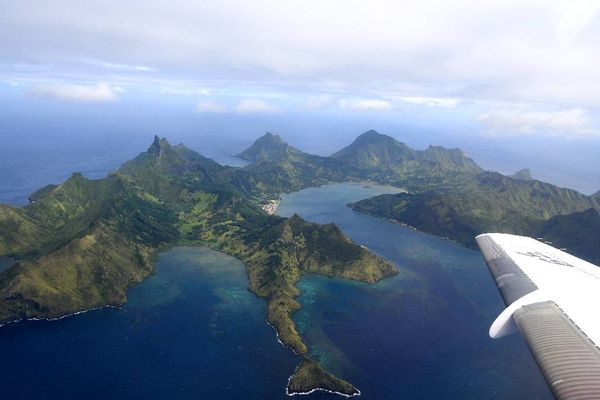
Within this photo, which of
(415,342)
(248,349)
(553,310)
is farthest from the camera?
(415,342)

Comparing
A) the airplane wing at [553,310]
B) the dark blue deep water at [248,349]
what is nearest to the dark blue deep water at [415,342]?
the dark blue deep water at [248,349]

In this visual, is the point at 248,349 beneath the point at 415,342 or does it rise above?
beneath

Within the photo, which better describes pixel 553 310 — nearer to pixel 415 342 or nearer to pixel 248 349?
pixel 415 342

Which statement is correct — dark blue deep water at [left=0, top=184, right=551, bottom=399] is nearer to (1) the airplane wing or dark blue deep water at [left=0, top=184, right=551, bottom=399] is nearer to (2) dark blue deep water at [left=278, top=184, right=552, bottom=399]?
(2) dark blue deep water at [left=278, top=184, right=552, bottom=399]

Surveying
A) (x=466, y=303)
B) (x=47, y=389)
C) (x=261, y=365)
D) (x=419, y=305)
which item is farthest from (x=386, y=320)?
(x=47, y=389)

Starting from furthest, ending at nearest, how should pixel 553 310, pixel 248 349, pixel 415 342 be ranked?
pixel 415 342, pixel 248 349, pixel 553 310

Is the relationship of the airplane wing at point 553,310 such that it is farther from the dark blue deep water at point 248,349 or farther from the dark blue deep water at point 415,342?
the dark blue deep water at point 248,349

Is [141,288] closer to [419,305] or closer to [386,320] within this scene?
[386,320]

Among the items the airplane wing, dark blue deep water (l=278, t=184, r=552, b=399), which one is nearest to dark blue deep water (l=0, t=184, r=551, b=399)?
dark blue deep water (l=278, t=184, r=552, b=399)

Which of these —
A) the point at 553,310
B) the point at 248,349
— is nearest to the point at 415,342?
the point at 248,349
